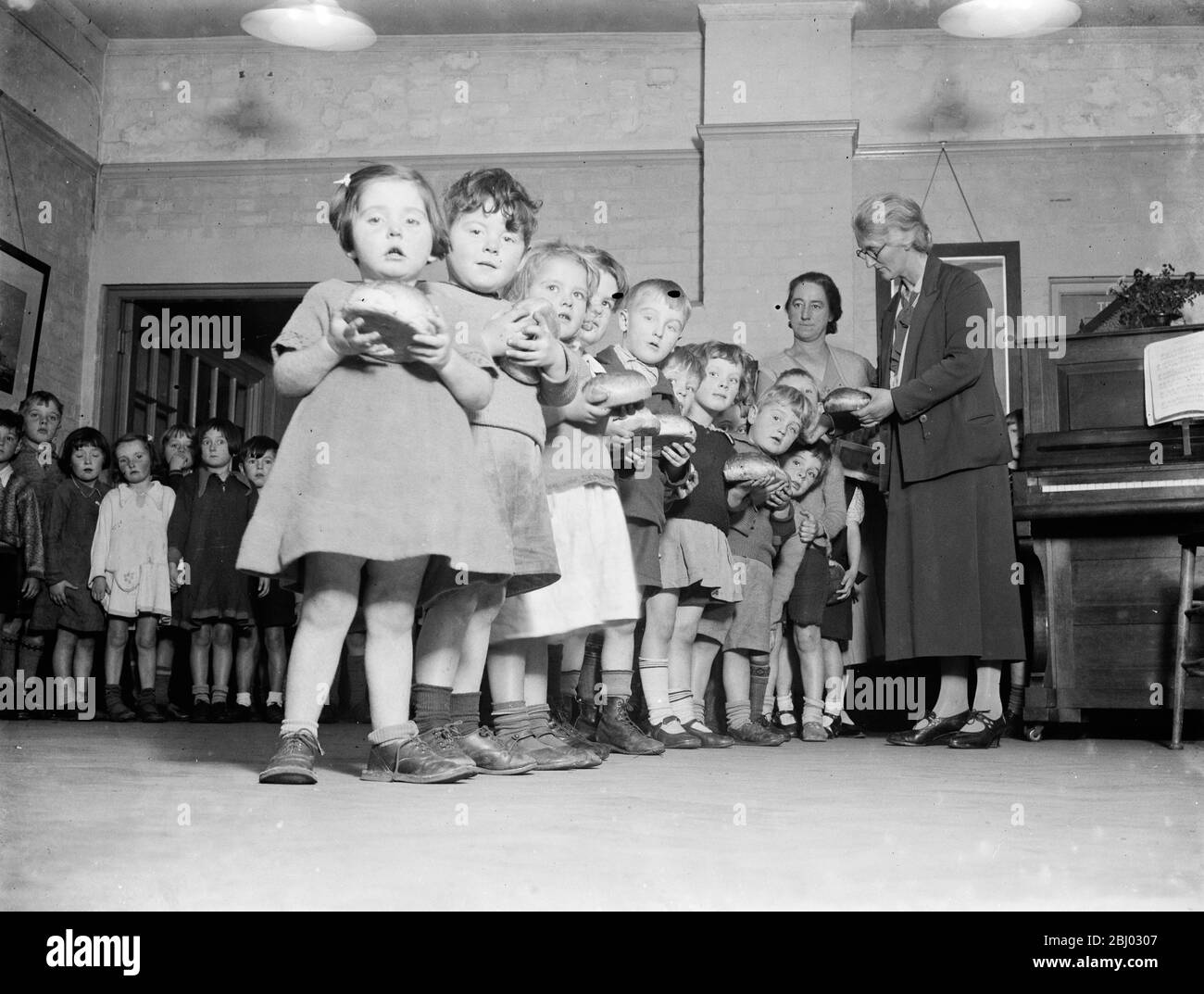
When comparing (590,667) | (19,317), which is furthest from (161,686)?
(19,317)

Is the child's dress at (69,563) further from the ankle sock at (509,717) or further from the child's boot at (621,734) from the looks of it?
the ankle sock at (509,717)

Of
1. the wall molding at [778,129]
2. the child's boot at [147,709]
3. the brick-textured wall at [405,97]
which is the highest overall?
the brick-textured wall at [405,97]

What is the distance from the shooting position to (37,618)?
5.73 metres

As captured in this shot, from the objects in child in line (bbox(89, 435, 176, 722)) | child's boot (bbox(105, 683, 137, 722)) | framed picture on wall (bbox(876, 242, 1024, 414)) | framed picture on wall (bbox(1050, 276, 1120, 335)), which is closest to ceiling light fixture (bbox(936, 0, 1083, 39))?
framed picture on wall (bbox(876, 242, 1024, 414))

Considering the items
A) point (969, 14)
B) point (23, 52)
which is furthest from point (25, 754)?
point (969, 14)

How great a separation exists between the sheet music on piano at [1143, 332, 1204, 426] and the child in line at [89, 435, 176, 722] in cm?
418

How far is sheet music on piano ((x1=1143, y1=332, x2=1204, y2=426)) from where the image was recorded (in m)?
4.34

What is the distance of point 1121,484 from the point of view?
13.9ft

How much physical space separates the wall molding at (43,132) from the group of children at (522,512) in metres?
5.08

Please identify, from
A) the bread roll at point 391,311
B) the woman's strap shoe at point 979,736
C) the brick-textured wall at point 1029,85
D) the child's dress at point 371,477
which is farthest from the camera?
the brick-textured wall at point 1029,85

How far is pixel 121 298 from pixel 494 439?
6.51 metres

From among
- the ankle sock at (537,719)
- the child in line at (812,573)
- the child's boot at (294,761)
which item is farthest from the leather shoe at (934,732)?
the child's boot at (294,761)

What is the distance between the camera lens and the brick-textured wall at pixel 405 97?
8141 mm

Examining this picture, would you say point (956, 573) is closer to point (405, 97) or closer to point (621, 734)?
point (621, 734)
